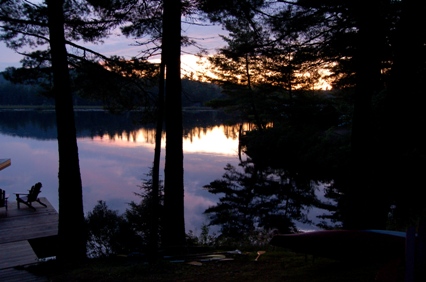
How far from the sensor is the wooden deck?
21.9 ft

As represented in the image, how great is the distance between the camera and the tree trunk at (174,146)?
271 inches

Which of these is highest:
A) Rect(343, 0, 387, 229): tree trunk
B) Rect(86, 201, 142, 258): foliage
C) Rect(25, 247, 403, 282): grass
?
Rect(343, 0, 387, 229): tree trunk

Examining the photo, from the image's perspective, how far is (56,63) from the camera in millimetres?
7059

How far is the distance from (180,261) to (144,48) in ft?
13.7

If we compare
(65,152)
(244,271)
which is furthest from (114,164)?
(244,271)

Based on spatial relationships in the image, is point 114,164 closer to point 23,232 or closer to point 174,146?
point 23,232

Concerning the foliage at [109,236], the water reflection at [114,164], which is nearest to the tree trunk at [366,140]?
the foliage at [109,236]

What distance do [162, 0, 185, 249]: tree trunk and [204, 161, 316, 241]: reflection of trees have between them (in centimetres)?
240

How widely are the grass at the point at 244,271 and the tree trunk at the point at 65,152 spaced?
173 cm

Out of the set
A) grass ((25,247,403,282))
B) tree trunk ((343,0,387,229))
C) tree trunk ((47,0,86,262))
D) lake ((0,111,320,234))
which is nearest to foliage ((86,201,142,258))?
tree trunk ((47,0,86,262))

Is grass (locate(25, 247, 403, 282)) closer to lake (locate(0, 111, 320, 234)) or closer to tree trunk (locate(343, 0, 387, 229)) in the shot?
tree trunk (locate(343, 0, 387, 229))

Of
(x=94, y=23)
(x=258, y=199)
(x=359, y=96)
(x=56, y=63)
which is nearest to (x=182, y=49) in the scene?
(x=94, y=23)

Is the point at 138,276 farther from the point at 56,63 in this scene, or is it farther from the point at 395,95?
the point at 56,63

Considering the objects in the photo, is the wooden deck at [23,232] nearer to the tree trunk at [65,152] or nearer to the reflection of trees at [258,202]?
the tree trunk at [65,152]
